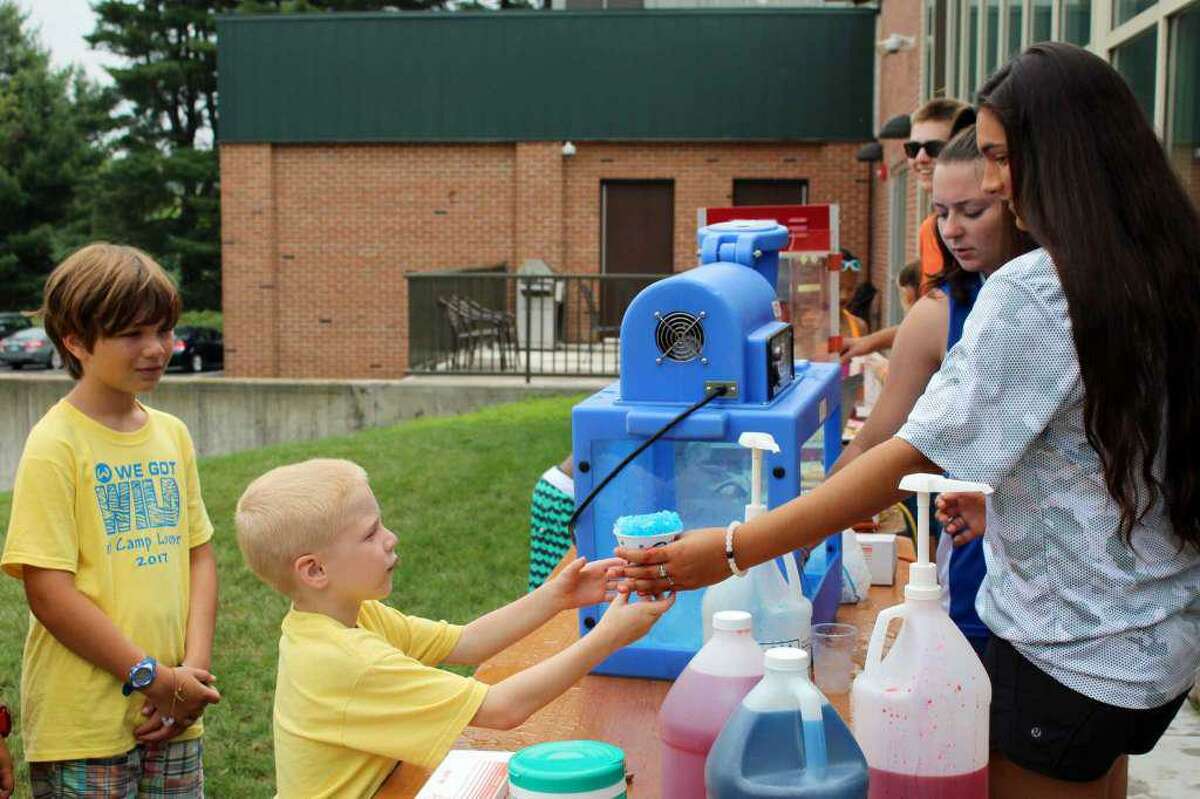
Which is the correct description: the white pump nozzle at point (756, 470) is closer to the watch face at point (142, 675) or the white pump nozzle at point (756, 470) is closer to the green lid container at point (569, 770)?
the green lid container at point (569, 770)

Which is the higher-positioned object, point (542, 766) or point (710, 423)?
point (710, 423)

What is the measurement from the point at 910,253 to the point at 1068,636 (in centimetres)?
1527

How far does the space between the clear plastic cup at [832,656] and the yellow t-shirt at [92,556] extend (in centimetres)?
140

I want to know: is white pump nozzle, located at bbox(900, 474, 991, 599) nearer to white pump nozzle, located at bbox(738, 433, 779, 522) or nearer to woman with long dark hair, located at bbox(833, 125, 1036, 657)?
white pump nozzle, located at bbox(738, 433, 779, 522)

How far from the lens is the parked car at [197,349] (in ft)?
96.1

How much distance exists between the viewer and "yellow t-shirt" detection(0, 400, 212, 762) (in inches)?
112

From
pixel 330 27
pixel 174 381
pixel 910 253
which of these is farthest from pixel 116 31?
pixel 910 253

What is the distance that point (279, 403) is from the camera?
727 inches

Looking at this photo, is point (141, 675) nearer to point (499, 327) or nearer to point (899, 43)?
point (899, 43)

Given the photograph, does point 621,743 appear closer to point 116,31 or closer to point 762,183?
point 762,183

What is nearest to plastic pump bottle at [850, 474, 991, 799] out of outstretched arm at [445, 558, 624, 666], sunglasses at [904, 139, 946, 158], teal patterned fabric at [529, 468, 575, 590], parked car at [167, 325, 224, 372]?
outstretched arm at [445, 558, 624, 666]

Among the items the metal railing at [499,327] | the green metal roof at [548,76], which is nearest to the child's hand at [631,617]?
the metal railing at [499,327]

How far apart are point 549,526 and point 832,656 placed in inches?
85.5

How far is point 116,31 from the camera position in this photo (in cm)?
4269
